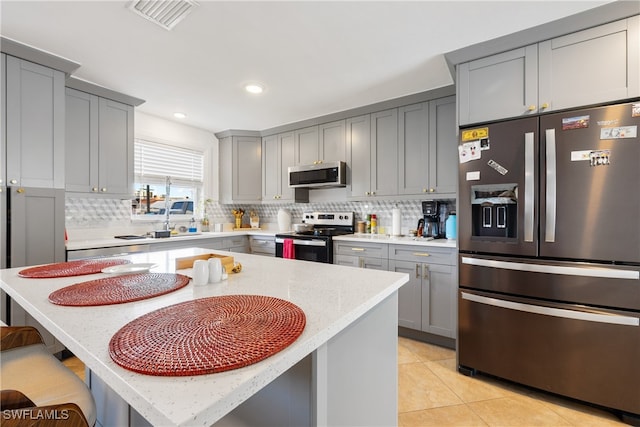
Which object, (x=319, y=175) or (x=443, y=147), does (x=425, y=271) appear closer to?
(x=443, y=147)

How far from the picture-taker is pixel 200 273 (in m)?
1.18

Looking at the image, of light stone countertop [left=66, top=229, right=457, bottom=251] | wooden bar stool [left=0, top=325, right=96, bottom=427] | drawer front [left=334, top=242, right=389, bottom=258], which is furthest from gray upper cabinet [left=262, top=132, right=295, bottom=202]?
wooden bar stool [left=0, top=325, right=96, bottom=427]

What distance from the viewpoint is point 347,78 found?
8.79ft

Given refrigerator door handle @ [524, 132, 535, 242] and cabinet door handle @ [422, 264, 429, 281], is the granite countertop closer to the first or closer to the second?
cabinet door handle @ [422, 264, 429, 281]

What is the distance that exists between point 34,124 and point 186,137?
1853mm

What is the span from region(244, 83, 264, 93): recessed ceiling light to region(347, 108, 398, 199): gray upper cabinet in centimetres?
116

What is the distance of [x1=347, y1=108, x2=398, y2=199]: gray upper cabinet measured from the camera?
10.6 feet

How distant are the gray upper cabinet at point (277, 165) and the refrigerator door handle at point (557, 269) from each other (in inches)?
101

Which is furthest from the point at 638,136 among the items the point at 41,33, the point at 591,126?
the point at 41,33

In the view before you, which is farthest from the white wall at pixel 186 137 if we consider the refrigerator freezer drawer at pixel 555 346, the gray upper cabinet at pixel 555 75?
the refrigerator freezer drawer at pixel 555 346

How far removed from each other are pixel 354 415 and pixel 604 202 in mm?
1852

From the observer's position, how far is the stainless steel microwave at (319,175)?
3.53 metres

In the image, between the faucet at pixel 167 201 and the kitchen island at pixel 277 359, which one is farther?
the faucet at pixel 167 201

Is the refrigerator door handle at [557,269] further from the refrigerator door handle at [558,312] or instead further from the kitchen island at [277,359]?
the kitchen island at [277,359]
